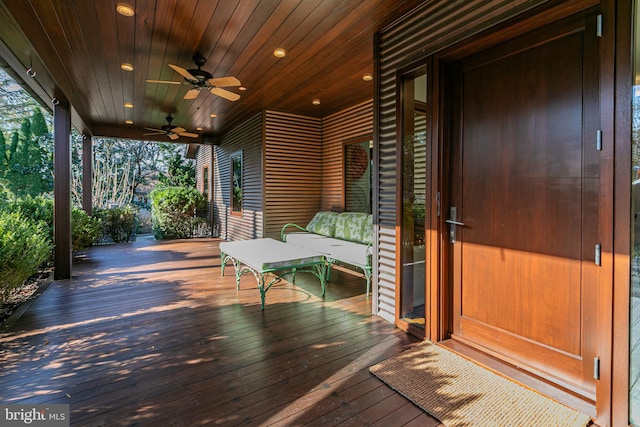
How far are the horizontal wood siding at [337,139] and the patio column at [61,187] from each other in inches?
176

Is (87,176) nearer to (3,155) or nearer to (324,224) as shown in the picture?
(3,155)

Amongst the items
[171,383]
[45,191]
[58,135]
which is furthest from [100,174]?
[171,383]

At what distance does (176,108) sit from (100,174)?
9655 millimetres

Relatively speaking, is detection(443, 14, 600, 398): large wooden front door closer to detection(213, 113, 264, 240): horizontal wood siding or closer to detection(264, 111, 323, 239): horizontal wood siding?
detection(264, 111, 323, 239): horizontal wood siding

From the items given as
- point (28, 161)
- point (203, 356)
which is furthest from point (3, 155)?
point (203, 356)

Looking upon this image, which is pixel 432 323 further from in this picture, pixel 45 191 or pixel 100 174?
pixel 100 174

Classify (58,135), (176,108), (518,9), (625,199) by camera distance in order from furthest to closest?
(176,108) → (58,135) → (518,9) → (625,199)

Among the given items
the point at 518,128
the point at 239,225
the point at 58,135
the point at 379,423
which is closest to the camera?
the point at 379,423

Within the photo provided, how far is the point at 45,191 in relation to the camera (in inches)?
429

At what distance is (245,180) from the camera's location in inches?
290

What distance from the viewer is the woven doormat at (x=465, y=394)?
1729 millimetres

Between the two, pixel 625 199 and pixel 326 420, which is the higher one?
pixel 625 199

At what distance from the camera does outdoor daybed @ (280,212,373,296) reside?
4.28 m

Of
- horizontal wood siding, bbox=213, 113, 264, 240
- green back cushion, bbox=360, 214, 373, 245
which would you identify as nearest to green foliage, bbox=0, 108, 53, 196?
horizontal wood siding, bbox=213, 113, 264, 240
